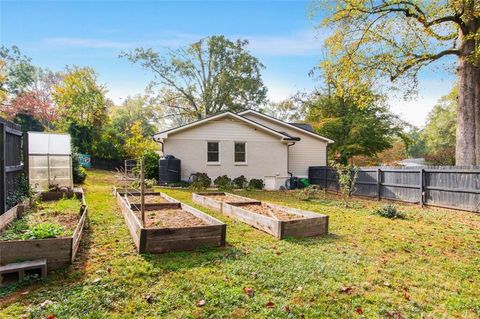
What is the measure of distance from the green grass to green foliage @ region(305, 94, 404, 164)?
763 inches

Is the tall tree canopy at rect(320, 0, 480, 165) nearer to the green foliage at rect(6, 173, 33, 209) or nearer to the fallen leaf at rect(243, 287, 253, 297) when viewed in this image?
the fallen leaf at rect(243, 287, 253, 297)

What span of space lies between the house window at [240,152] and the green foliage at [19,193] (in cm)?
1091

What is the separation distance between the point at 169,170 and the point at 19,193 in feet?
27.0

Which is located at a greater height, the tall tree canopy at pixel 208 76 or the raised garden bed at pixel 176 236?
the tall tree canopy at pixel 208 76

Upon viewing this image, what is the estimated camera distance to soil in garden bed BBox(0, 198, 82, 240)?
12.9 ft

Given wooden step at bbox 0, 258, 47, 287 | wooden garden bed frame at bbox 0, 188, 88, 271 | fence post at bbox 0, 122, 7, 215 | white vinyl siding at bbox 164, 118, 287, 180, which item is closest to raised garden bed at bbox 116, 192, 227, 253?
wooden garden bed frame at bbox 0, 188, 88, 271

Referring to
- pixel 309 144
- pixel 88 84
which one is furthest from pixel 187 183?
pixel 88 84

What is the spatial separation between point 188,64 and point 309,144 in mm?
19191

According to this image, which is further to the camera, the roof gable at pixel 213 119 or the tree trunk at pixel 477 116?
the roof gable at pixel 213 119

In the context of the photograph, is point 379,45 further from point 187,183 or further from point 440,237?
point 187,183

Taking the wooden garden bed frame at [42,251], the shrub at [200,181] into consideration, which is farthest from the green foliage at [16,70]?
the wooden garden bed frame at [42,251]

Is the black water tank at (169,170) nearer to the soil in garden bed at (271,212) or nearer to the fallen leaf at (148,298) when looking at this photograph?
the soil in garden bed at (271,212)

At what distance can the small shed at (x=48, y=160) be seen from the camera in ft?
33.8

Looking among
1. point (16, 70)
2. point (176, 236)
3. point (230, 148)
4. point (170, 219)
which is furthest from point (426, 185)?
point (16, 70)
